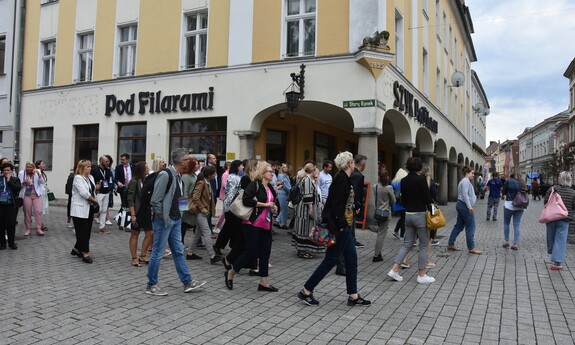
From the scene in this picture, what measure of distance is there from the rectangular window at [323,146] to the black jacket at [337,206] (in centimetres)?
1285

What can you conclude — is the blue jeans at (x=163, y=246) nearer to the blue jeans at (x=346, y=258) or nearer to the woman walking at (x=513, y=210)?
the blue jeans at (x=346, y=258)

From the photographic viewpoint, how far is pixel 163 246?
5.34 metres

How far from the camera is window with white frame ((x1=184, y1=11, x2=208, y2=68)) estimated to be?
15334mm

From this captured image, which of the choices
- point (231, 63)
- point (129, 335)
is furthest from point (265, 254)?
point (231, 63)

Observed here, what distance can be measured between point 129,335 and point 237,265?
1.82m

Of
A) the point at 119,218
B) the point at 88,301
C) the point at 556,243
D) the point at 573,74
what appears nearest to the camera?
the point at 88,301

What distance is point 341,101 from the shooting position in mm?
12867

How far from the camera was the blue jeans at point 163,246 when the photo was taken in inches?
210

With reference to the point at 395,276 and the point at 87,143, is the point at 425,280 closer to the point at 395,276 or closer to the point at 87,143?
the point at 395,276

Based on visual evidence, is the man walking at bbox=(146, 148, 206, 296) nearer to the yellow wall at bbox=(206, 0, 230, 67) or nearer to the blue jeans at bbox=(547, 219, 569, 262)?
the blue jeans at bbox=(547, 219, 569, 262)

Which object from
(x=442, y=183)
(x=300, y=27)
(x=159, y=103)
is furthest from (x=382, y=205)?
(x=442, y=183)

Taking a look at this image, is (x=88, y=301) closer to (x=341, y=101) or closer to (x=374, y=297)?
(x=374, y=297)

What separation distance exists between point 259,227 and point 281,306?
3.55 feet

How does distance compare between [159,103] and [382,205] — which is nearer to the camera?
[382,205]
